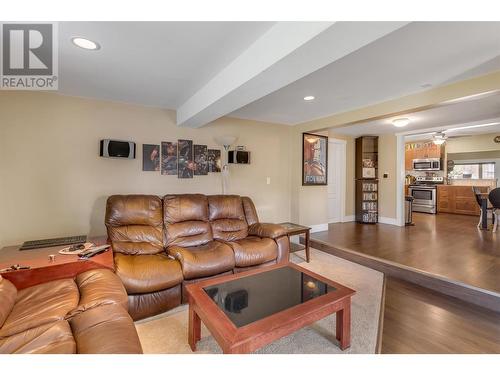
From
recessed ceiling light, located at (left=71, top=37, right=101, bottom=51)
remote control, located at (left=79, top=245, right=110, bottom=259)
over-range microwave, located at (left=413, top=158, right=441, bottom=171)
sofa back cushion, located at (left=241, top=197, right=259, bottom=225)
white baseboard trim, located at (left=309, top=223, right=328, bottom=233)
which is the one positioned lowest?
white baseboard trim, located at (left=309, top=223, right=328, bottom=233)

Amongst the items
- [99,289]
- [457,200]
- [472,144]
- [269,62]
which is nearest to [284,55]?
[269,62]

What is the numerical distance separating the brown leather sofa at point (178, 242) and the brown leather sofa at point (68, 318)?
1.23 ft

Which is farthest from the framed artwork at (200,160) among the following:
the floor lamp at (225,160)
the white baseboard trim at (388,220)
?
the white baseboard trim at (388,220)

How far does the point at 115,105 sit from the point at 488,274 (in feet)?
16.0

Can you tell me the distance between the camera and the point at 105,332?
3.76 feet

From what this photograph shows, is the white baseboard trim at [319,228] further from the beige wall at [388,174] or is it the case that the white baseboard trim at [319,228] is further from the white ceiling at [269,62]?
the white ceiling at [269,62]

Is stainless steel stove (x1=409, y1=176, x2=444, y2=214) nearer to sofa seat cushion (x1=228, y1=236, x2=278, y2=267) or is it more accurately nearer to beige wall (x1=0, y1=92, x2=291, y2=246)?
sofa seat cushion (x1=228, y1=236, x2=278, y2=267)

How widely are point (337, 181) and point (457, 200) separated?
3.93 meters

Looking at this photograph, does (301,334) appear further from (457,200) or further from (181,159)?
(457,200)

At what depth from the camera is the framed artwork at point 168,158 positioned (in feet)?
11.1

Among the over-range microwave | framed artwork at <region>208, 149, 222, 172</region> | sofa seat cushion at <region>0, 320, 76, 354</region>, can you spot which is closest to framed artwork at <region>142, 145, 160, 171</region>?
framed artwork at <region>208, 149, 222, 172</region>

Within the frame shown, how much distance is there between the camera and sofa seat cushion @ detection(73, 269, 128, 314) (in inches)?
55.7

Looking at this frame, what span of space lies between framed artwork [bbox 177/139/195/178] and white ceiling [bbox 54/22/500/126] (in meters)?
0.66
